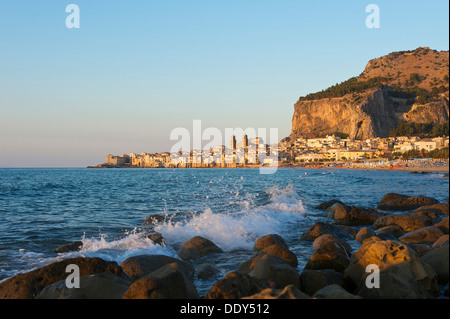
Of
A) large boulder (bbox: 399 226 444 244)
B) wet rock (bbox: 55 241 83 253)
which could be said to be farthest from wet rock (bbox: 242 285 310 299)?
wet rock (bbox: 55 241 83 253)

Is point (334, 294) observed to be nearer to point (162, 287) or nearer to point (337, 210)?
point (162, 287)

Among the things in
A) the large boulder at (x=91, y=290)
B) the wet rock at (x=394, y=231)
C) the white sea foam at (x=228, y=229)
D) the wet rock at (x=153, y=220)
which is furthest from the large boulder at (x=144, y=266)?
the wet rock at (x=153, y=220)

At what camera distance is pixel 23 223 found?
1709 cm

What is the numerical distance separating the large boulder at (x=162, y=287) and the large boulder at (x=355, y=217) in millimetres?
12214

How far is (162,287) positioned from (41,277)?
9.96 feet

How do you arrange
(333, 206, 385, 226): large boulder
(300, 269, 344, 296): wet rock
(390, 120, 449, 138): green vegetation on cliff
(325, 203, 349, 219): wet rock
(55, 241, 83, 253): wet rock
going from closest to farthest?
1. (300, 269, 344, 296): wet rock
2. (55, 241, 83, 253): wet rock
3. (333, 206, 385, 226): large boulder
4. (325, 203, 349, 219): wet rock
5. (390, 120, 449, 138): green vegetation on cliff

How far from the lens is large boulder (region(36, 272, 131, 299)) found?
574 centimetres

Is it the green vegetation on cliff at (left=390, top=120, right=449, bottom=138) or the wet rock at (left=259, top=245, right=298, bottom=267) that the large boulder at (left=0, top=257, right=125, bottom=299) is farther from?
the green vegetation on cliff at (left=390, top=120, right=449, bottom=138)

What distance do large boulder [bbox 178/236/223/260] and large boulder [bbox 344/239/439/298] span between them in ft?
15.3

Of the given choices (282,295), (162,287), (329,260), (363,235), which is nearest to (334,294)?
(282,295)

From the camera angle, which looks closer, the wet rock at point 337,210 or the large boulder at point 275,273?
the large boulder at point 275,273

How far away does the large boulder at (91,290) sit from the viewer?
18.8ft

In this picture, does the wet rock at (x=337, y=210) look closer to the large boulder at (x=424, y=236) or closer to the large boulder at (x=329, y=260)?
the large boulder at (x=424, y=236)
